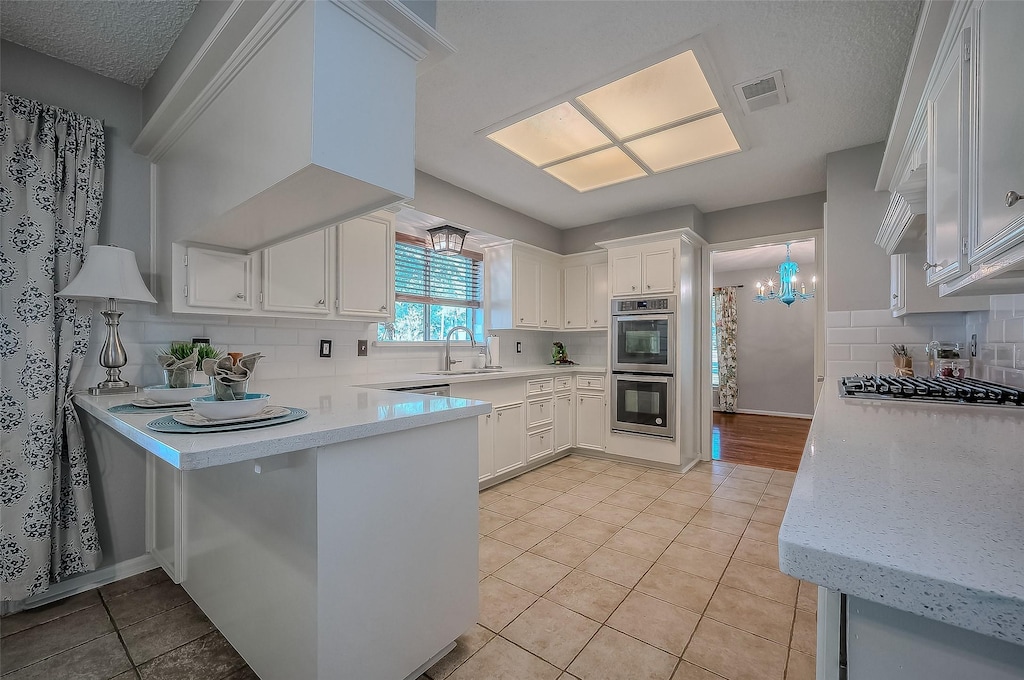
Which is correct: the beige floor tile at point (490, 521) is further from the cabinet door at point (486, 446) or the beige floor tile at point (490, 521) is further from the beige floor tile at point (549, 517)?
the cabinet door at point (486, 446)

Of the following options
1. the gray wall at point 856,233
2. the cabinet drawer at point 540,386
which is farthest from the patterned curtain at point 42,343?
the gray wall at point 856,233

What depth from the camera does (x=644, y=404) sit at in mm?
4113

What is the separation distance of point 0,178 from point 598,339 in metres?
4.54

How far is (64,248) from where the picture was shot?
1970 millimetres

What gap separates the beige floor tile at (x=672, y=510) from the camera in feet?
9.58

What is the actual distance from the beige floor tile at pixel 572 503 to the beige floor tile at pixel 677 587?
2.74 ft

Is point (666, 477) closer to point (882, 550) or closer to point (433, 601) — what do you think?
point (433, 601)

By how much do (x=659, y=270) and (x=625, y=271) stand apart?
350 mm

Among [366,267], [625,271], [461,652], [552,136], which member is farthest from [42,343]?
[625,271]

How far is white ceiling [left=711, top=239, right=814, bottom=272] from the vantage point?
5961 millimetres

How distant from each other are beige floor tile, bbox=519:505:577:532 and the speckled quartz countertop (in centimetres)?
209

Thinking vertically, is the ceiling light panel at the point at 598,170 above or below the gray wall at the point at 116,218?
above

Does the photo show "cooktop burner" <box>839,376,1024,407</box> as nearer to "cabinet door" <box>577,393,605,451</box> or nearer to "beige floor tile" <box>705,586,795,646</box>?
"beige floor tile" <box>705,586,795,646</box>

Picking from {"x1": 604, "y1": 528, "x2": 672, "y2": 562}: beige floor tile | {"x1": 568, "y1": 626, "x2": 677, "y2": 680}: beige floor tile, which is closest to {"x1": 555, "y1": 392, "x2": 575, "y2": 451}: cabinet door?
{"x1": 604, "y1": 528, "x2": 672, "y2": 562}: beige floor tile
